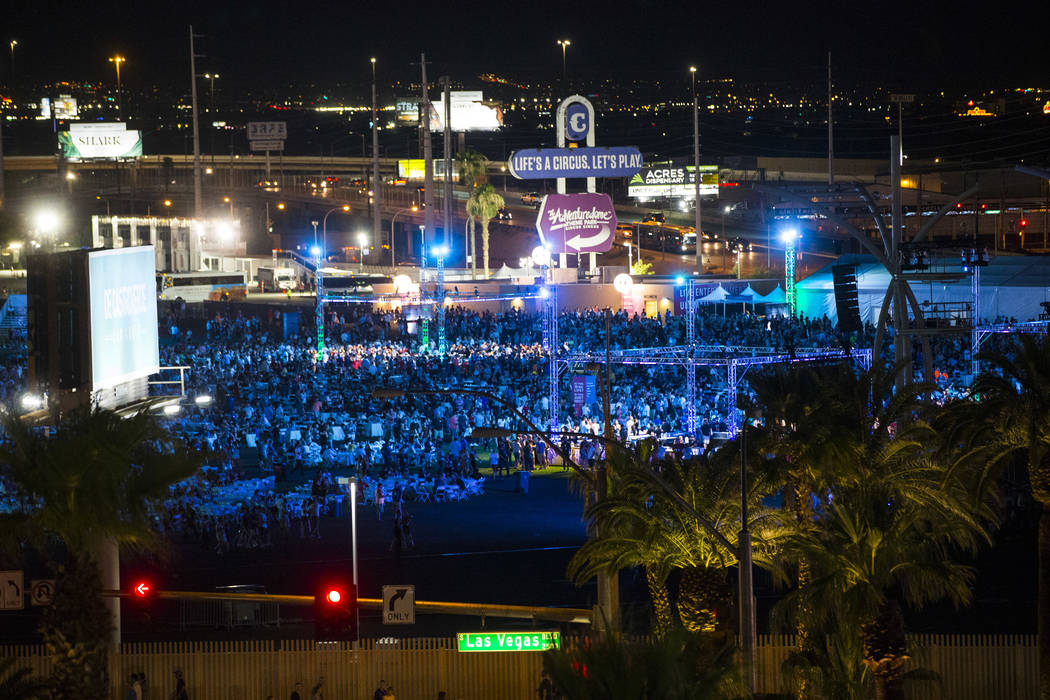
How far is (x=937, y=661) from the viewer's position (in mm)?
16906

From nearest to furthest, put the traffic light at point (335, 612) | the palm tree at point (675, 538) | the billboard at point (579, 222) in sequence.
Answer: the traffic light at point (335, 612) → the palm tree at point (675, 538) → the billboard at point (579, 222)

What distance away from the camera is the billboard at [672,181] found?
9400cm

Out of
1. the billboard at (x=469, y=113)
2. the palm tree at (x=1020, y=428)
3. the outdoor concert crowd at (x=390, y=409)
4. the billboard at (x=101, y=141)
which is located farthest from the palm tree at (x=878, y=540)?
the billboard at (x=469, y=113)

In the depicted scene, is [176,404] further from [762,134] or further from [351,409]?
[762,134]

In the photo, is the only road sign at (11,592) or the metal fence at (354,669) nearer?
the only road sign at (11,592)

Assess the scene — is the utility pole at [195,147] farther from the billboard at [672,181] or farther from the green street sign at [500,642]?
the green street sign at [500,642]

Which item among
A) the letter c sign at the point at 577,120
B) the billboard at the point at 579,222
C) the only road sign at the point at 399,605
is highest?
the letter c sign at the point at 577,120

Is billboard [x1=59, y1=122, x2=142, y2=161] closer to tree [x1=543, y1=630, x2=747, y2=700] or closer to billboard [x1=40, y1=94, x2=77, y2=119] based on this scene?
billboard [x1=40, y1=94, x2=77, y2=119]

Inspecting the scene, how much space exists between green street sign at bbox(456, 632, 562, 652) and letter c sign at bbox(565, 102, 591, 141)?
143 feet

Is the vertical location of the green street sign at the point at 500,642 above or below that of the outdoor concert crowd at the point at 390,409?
below

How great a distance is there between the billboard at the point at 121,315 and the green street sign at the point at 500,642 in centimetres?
772

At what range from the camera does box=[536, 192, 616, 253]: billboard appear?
5434cm

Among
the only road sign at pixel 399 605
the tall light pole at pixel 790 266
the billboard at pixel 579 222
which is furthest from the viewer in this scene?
the billboard at pixel 579 222

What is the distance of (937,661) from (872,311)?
36.8 meters
